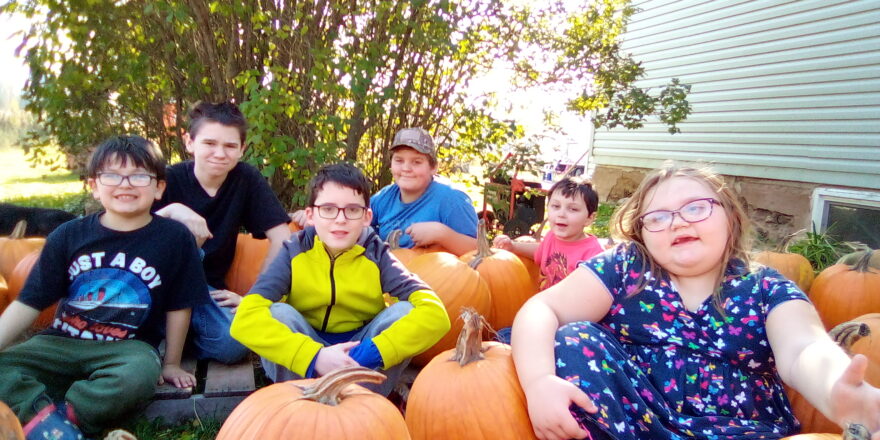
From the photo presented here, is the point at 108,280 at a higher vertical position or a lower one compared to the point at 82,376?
higher

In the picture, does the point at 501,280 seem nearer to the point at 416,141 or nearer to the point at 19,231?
the point at 416,141

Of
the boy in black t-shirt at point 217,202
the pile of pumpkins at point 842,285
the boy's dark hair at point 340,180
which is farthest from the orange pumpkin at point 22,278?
the pile of pumpkins at point 842,285

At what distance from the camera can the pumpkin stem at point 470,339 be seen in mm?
1827

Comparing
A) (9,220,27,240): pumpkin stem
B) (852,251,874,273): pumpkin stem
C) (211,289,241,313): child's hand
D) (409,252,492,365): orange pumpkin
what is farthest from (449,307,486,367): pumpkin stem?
(9,220,27,240): pumpkin stem

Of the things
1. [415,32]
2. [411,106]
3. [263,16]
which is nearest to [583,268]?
[415,32]

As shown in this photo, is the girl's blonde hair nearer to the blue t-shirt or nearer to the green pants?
the blue t-shirt

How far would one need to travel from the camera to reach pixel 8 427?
4.42ft

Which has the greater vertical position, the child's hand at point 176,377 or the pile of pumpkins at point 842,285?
the pile of pumpkins at point 842,285

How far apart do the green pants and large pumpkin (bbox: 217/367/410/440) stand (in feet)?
2.07

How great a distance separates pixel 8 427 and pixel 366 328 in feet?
3.83

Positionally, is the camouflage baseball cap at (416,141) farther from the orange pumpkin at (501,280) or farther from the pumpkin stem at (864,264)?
the pumpkin stem at (864,264)

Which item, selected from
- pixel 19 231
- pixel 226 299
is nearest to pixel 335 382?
pixel 226 299

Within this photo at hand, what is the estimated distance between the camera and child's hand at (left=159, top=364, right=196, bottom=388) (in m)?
2.25

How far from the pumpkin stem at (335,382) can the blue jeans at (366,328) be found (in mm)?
478
